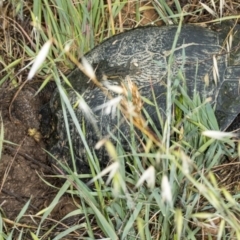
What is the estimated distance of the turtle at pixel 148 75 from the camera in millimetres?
1804

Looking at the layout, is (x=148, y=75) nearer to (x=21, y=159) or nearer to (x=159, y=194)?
(x=159, y=194)

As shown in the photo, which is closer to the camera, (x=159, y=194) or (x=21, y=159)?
(x=159, y=194)

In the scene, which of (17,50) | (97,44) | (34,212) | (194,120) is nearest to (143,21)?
(97,44)

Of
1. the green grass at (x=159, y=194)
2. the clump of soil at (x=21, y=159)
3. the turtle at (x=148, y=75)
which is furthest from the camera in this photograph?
the clump of soil at (x=21, y=159)

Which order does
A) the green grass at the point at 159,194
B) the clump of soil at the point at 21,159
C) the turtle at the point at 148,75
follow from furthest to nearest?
the clump of soil at the point at 21,159, the turtle at the point at 148,75, the green grass at the point at 159,194

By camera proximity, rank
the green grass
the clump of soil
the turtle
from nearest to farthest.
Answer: the green grass < the turtle < the clump of soil

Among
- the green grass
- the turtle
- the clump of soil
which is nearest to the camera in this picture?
the green grass

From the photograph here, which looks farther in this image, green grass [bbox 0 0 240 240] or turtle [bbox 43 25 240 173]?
turtle [bbox 43 25 240 173]

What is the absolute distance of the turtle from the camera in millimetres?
1804

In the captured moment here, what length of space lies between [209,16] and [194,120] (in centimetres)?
76

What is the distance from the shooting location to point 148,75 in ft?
6.02

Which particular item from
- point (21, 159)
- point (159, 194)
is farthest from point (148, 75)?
point (21, 159)

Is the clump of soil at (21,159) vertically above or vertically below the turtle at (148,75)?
below

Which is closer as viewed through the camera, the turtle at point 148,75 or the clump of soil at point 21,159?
the turtle at point 148,75
